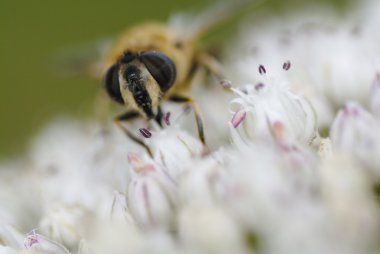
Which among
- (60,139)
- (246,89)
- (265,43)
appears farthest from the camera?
(60,139)

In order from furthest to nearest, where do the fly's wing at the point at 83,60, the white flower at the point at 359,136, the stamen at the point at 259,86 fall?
1. the fly's wing at the point at 83,60
2. the stamen at the point at 259,86
3. the white flower at the point at 359,136

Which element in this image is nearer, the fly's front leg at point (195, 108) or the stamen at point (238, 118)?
the stamen at point (238, 118)

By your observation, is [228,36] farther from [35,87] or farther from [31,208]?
[31,208]

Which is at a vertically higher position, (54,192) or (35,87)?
(35,87)

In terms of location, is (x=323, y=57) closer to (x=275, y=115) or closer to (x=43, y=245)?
(x=275, y=115)

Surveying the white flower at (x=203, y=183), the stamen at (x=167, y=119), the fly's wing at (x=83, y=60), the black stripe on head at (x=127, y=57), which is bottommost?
the white flower at (x=203, y=183)

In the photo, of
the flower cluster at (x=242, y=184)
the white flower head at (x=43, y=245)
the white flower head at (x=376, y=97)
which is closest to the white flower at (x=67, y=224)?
the flower cluster at (x=242, y=184)

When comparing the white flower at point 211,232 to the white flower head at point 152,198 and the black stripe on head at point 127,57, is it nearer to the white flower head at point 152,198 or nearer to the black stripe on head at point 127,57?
the white flower head at point 152,198

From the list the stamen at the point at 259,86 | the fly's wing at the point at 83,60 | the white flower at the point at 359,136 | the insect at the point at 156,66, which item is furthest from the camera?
the fly's wing at the point at 83,60

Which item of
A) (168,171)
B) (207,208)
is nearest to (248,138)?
(168,171)

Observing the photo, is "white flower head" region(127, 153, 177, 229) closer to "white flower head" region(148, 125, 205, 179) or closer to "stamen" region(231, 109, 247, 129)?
"white flower head" region(148, 125, 205, 179)
